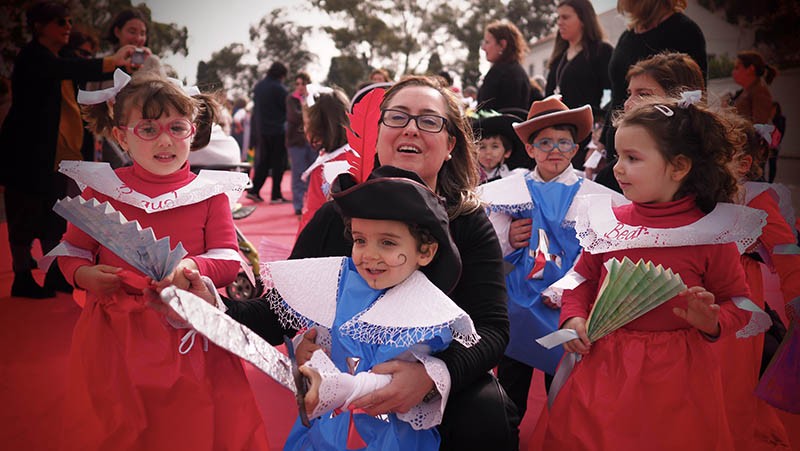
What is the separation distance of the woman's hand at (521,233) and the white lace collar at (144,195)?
1.30m

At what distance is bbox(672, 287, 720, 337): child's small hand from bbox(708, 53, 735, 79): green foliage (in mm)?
11498

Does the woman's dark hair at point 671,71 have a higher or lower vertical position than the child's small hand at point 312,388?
higher

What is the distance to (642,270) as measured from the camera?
5.64 ft

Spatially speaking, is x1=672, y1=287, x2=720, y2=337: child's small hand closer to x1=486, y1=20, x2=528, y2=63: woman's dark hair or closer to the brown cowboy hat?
the brown cowboy hat

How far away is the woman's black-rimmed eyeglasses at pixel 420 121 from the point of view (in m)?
1.95

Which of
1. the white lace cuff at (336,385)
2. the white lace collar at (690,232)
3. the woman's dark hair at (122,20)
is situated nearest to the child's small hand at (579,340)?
the white lace collar at (690,232)

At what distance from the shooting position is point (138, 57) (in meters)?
3.12

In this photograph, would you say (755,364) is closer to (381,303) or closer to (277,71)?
(381,303)

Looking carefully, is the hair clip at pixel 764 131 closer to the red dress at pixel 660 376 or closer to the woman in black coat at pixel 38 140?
the red dress at pixel 660 376

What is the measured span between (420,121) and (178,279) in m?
0.88

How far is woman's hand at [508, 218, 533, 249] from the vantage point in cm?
280

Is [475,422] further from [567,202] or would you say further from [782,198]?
[782,198]

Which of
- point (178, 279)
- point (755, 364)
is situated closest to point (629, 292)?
point (755, 364)

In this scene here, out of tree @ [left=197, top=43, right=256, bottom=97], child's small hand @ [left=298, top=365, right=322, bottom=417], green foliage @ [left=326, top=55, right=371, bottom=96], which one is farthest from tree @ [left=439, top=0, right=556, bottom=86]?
child's small hand @ [left=298, top=365, right=322, bottom=417]
